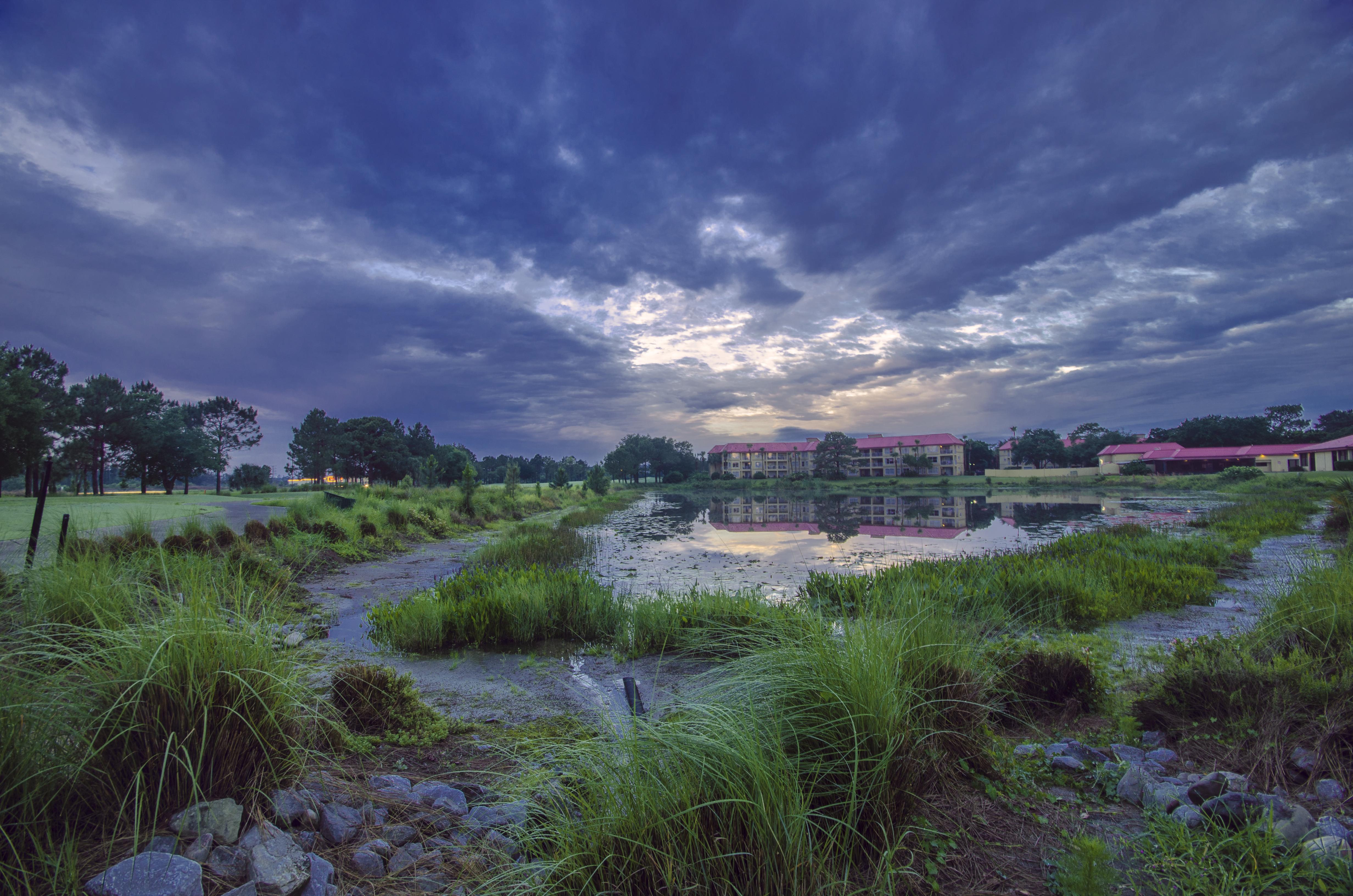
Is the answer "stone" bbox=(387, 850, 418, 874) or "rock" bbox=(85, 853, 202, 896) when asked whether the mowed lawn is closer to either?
"rock" bbox=(85, 853, 202, 896)

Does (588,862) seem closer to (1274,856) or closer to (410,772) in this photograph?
(410,772)

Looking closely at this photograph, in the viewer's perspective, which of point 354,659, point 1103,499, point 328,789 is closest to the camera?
point 328,789

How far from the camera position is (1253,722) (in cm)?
329

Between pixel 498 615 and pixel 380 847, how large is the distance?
4.63m

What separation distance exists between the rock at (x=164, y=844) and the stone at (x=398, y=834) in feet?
2.54

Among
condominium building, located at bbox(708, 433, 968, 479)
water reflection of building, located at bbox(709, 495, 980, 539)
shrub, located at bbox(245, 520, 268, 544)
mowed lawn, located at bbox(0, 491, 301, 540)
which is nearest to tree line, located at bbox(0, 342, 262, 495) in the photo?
mowed lawn, located at bbox(0, 491, 301, 540)

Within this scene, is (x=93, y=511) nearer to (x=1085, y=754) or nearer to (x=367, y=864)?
(x=367, y=864)

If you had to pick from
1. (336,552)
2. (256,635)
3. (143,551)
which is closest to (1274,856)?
(256,635)

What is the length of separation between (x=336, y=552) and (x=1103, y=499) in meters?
→ 42.5

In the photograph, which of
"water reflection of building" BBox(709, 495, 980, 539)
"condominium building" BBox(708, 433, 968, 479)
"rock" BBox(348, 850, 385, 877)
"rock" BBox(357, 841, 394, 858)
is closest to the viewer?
"rock" BBox(348, 850, 385, 877)

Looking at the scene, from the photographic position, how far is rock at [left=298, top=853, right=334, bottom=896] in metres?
2.06

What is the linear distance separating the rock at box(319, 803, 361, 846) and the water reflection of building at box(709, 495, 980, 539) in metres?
18.3

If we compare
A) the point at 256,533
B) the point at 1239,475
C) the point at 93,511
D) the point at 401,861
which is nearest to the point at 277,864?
the point at 401,861

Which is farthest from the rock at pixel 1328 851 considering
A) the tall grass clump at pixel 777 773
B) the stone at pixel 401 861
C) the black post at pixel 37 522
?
the black post at pixel 37 522
